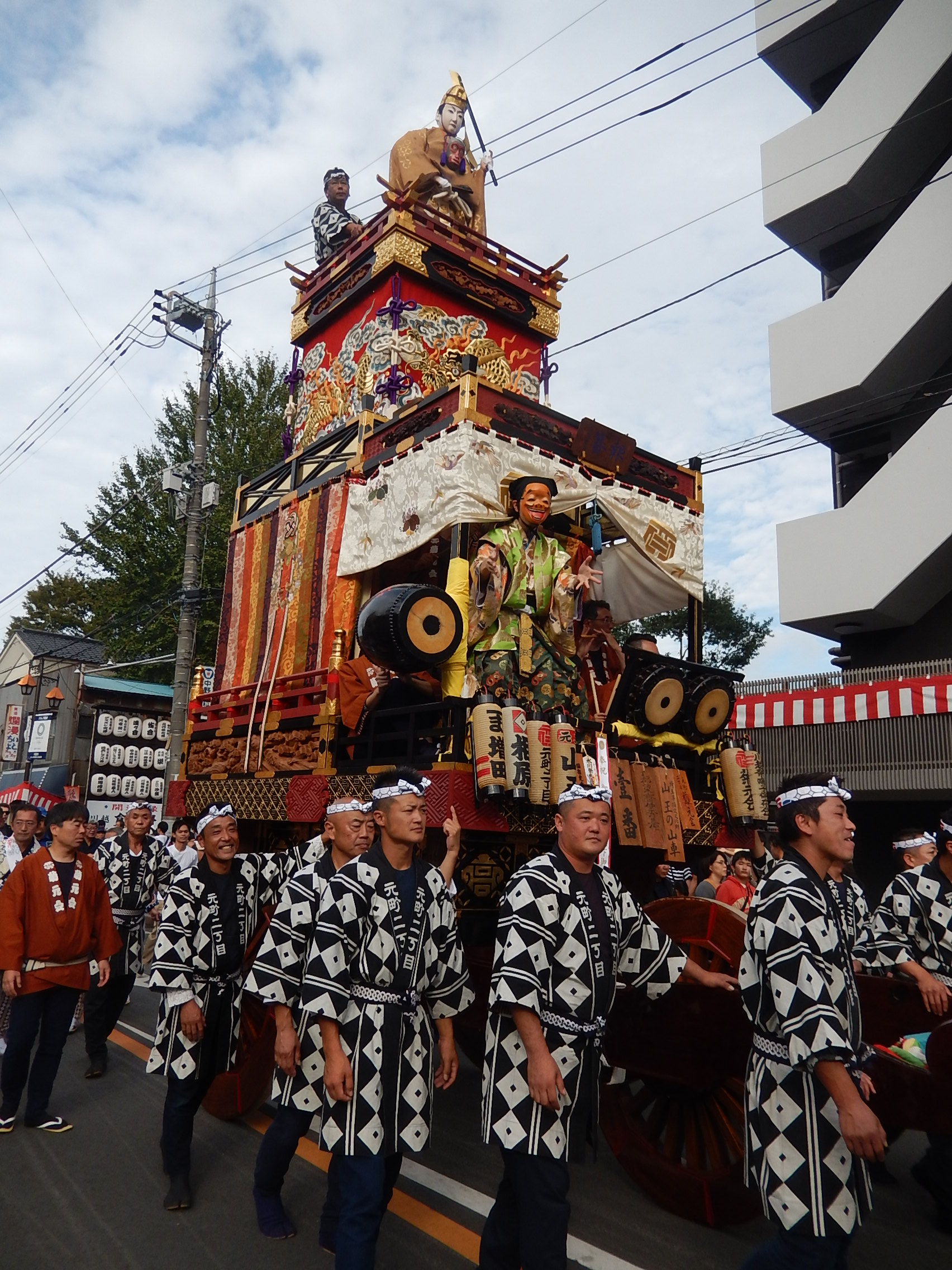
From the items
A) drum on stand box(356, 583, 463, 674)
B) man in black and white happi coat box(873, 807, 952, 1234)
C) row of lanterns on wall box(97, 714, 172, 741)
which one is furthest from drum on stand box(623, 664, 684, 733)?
row of lanterns on wall box(97, 714, 172, 741)

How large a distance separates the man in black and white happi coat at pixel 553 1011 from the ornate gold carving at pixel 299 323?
32.3 feet

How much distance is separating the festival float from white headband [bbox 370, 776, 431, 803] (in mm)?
1361

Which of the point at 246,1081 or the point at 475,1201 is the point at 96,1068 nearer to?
the point at 246,1081

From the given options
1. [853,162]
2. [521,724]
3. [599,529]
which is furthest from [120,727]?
[853,162]

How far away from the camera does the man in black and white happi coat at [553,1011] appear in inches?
107

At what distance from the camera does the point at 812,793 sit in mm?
2842

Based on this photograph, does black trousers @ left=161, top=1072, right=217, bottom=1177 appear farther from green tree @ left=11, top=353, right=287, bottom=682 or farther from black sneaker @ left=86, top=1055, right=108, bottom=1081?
green tree @ left=11, top=353, right=287, bottom=682

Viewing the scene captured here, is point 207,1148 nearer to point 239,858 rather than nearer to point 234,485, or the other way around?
point 239,858

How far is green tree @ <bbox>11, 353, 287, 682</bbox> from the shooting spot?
66.3ft

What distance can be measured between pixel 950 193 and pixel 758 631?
1321 centimetres

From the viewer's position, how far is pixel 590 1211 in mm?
3699

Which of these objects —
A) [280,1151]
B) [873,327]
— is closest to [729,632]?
[873,327]

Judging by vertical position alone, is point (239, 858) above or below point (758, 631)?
below

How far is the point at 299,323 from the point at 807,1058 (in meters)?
11.1
